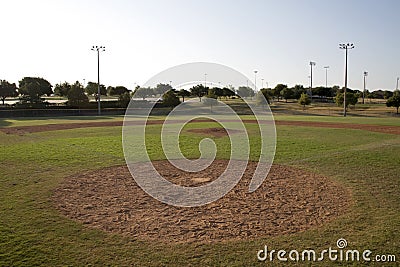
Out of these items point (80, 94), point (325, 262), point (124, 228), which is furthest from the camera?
point (80, 94)

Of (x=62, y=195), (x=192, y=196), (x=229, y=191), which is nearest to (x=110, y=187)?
(x=62, y=195)

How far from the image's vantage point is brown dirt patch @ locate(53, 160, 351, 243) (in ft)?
26.5

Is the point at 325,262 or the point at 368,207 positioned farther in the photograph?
the point at 368,207

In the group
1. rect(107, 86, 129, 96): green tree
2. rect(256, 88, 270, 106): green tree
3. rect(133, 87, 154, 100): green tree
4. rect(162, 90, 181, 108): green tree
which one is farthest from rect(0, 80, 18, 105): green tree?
rect(256, 88, 270, 106): green tree

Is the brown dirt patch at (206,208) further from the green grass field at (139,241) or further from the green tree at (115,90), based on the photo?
the green tree at (115,90)

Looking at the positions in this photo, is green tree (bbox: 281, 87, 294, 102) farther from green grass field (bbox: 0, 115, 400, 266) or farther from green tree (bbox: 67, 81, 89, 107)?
green grass field (bbox: 0, 115, 400, 266)

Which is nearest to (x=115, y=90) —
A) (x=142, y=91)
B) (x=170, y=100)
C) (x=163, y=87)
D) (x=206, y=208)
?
(x=170, y=100)

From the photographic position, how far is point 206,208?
32.0 feet

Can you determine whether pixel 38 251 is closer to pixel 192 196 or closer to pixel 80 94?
pixel 192 196

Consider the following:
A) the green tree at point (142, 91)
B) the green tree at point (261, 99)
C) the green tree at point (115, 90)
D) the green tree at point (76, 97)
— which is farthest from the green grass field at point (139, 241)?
the green tree at point (115, 90)

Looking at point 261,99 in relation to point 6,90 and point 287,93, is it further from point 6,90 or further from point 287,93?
point 287,93

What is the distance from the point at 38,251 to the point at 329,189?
846 cm

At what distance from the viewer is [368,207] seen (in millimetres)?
9500

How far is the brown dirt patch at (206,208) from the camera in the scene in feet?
26.5
